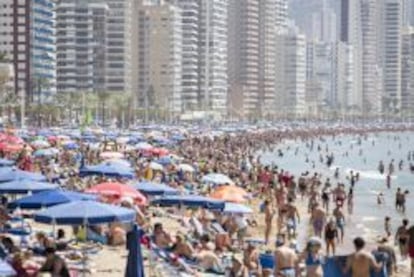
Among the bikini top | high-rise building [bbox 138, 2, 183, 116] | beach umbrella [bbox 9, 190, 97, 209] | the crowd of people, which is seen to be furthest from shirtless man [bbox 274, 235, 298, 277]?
high-rise building [bbox 138, 2, 183, 116]

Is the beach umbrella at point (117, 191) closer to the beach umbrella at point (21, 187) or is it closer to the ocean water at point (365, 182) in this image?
the beach umbrella at point (21, 187)

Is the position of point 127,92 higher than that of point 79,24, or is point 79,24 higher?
point 79,24

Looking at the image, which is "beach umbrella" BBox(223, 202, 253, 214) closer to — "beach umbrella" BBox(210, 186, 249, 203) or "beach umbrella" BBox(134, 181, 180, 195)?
"beach umbrella" BBox(210, 186, 249, 203)

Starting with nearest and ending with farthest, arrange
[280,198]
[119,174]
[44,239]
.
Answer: [44,239] → [119,174] → [280,198]

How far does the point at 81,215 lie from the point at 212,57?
6339 inches

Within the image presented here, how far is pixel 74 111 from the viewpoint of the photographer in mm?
120312

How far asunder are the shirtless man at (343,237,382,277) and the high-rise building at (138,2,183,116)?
5822 inches

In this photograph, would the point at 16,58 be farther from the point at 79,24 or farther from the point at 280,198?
the point at 280,198

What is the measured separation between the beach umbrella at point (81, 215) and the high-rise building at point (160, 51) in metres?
144

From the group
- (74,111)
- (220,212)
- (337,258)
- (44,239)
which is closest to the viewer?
(337,258)

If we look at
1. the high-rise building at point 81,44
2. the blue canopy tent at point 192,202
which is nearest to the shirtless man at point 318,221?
the blue canopy tent at point 192,202

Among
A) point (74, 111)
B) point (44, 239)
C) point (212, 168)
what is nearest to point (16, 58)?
point (74, 111)

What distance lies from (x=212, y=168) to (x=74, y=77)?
10698cm

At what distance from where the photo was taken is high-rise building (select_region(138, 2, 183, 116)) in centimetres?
16050
